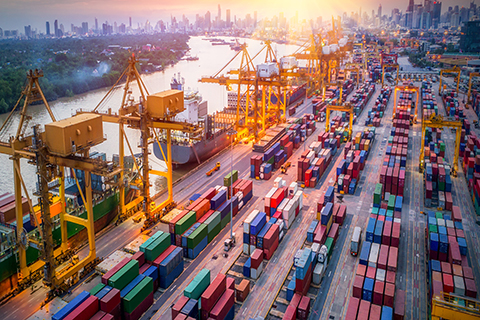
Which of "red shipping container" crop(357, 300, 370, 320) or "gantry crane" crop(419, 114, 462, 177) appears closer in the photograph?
"red shipping container" crop(357, 300, 370, 320)

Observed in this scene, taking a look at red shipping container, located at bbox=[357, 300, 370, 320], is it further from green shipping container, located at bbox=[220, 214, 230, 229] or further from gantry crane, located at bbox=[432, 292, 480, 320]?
green shipping container, located at bbox=[220, 214, 230, 229]

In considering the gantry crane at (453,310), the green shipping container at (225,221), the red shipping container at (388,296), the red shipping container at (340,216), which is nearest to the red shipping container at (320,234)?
the red shipping container at (340,216)

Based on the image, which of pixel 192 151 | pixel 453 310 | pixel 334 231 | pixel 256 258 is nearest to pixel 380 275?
pixel 453 310

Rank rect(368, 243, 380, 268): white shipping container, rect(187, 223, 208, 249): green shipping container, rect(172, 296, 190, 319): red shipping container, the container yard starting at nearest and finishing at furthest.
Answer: rect(172, 296, 190, 319): red shipping container
the container yard
rect(368, 243, 380, 268): white shipping container
rect(187, 223, 208, 249): green shipping container

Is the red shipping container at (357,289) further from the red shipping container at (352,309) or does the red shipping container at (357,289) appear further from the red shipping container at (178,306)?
the red shipping container at (178,306)

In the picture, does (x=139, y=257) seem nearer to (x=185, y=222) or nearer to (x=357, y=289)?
(x=185, y=222)

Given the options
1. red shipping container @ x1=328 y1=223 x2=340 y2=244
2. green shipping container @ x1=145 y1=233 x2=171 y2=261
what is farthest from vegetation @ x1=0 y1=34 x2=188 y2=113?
red shipping container @ x1=328 y1=223 x2=340 y2=244
